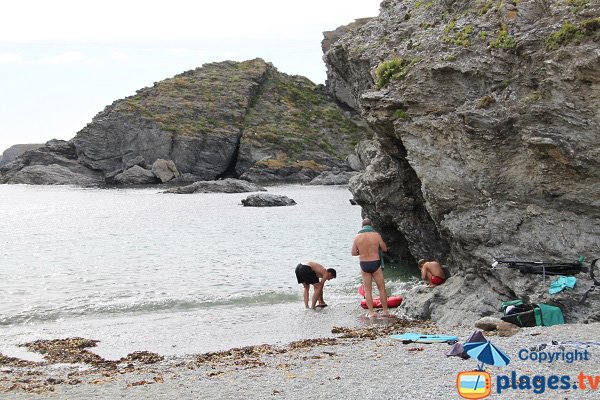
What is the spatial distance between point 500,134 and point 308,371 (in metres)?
9.17

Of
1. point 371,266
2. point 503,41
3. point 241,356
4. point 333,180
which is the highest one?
point 503,41

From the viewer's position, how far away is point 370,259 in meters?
18.6

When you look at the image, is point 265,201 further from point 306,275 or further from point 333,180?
point 306,275

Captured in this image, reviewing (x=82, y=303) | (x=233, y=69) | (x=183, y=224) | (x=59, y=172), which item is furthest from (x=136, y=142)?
(x=82, y=303)

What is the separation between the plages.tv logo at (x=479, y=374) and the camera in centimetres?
880

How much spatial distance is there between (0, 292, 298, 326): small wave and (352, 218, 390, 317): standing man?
4.50 metres

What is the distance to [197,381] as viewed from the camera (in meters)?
10.9

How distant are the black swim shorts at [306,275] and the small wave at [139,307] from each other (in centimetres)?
230

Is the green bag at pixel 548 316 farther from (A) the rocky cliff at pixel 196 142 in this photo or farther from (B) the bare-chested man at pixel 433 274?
(A) the rocky cliff at pixel 196 142

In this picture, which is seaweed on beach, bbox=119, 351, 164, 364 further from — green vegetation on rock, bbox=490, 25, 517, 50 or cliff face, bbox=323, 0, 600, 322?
green vegetation on rock, bbox=490, 25, 517, 50

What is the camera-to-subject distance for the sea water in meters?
18.1

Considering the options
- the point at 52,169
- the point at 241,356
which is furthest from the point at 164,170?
the point at 241,356

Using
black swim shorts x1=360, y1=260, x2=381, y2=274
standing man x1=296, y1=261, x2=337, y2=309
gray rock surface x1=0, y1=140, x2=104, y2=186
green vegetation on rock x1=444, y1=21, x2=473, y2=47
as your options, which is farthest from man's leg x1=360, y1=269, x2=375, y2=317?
gray rock surface x1=0, y1=140, x2=104, y2=186

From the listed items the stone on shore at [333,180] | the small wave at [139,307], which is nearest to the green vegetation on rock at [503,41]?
the small wave at [139,307]
